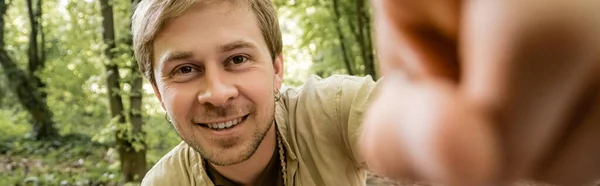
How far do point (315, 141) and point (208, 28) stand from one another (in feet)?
1.06

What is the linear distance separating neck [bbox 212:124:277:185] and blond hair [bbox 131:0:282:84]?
17 centimetres

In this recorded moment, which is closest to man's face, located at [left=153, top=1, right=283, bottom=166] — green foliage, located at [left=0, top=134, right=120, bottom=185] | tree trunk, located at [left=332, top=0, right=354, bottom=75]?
green foliage, located at [left=0, top=134, right=120, bottom=185]

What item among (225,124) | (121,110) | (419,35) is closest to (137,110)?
(121,110)

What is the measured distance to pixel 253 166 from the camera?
123 cm

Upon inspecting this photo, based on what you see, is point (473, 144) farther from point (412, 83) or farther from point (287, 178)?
point (287, 178)

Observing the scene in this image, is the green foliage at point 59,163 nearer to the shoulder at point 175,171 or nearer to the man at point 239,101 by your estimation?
the shoulder at point 175,171

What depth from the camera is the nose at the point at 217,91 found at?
1042 millimetres

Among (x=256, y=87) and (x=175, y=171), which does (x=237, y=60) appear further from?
(x=175, y=171)

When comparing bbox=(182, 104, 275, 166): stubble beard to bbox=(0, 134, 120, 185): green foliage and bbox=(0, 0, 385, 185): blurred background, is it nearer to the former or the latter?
bbox=(0, 0, 385, 185): blurred background

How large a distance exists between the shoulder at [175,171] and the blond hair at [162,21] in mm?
182

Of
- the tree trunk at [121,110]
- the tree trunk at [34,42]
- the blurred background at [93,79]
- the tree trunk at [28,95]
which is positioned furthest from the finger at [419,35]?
the tree trunk at [34,42]

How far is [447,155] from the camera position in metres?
0.20

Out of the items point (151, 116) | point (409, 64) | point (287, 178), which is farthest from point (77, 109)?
point (409, 64)

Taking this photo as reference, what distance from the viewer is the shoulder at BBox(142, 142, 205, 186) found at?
4.20ft
